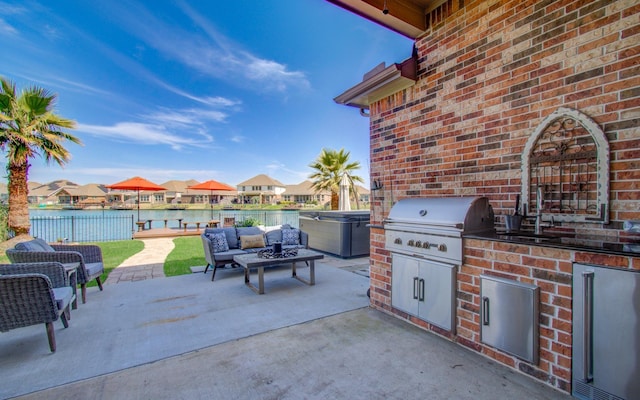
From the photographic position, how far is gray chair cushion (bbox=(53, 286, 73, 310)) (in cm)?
277

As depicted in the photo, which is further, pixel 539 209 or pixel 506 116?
pixel 506 116

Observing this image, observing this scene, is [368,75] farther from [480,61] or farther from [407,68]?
[480,61]

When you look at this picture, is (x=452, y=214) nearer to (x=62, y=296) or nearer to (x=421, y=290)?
(x=421, y=290)

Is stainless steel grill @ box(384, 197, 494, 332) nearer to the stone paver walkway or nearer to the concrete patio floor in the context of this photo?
the concrete patio floor

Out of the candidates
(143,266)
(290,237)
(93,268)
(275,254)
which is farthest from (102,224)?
(275,254)

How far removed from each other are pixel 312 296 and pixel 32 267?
3413 mm

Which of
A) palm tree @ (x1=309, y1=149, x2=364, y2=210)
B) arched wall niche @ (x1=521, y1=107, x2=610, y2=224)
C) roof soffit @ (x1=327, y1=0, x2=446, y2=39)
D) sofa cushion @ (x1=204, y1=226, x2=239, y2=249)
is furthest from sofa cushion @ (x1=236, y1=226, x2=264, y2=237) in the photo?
palm tree @ (x1=309, y1=149, x2=364, y2=210)

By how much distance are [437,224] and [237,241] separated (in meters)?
4.61

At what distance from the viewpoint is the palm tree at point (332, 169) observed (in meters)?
14.5

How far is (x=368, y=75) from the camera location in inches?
152

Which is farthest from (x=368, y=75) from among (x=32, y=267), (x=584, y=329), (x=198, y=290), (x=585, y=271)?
(x=32, y=267)

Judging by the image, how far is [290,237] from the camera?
251 inches

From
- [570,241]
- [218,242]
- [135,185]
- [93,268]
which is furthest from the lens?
[135,185]

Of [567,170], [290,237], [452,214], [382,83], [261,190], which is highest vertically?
[382,83]
